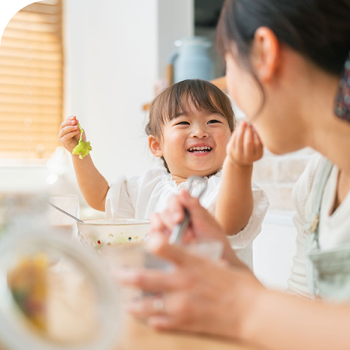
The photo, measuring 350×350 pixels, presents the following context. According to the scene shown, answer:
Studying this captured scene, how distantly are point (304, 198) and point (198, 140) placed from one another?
38 cm

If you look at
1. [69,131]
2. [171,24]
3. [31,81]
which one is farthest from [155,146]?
[31,81]

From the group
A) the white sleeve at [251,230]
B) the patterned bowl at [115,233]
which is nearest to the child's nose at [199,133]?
the white sleeve at [251,230]

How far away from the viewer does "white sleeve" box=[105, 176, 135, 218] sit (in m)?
1.23

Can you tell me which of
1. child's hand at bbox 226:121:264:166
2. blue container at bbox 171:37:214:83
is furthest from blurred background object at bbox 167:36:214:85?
child's hand at bbox 226:121:264:166

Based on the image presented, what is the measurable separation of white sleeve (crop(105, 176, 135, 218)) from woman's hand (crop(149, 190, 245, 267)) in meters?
0.72

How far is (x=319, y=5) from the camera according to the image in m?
0.52

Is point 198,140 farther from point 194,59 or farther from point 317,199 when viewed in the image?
point 194,59

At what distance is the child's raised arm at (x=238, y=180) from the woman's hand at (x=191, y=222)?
0.22 meters

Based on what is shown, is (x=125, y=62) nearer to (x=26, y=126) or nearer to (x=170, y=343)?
(x=26, y=126)

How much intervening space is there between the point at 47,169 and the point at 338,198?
93.4 inches

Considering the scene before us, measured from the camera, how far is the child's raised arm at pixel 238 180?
719 mm

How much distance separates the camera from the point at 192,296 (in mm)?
358

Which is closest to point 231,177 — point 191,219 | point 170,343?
point 191,219

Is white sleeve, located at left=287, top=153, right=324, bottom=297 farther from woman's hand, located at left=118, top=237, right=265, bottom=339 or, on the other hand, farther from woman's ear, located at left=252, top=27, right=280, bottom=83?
woman's hand, located at left=118, top=237, right=265, bottom=339
